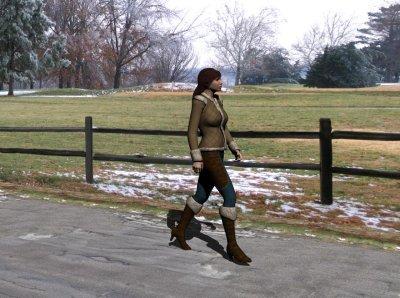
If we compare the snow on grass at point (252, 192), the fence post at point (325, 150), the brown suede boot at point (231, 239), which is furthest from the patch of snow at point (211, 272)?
the fence post at point (325, 150)

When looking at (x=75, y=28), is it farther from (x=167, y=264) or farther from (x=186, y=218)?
(x=167, y=264)

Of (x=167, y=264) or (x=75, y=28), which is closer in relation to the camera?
(x=167, y=264)

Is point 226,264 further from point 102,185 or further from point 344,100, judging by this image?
point 344,100

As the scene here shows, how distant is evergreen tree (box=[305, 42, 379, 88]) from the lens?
138ft

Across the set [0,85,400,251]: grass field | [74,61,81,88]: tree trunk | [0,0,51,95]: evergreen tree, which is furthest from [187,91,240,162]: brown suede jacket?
[74,61,81,88]: tree trunk

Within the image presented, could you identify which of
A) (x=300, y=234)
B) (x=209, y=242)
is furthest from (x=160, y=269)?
(x=300, y=234)

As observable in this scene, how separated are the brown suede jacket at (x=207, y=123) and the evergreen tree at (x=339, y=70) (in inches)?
1511

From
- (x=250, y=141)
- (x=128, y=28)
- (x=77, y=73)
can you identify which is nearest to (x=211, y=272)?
(x=250, y=141)

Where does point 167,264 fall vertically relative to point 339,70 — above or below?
below

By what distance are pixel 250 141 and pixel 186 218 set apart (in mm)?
11476

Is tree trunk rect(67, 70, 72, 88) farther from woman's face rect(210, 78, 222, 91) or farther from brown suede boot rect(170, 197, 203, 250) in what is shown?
woman's face rect(210, 78, 222, 91)

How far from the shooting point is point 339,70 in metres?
42.4

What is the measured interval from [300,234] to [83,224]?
8.11 ft

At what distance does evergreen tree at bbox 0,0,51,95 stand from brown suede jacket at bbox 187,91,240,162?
121ft
